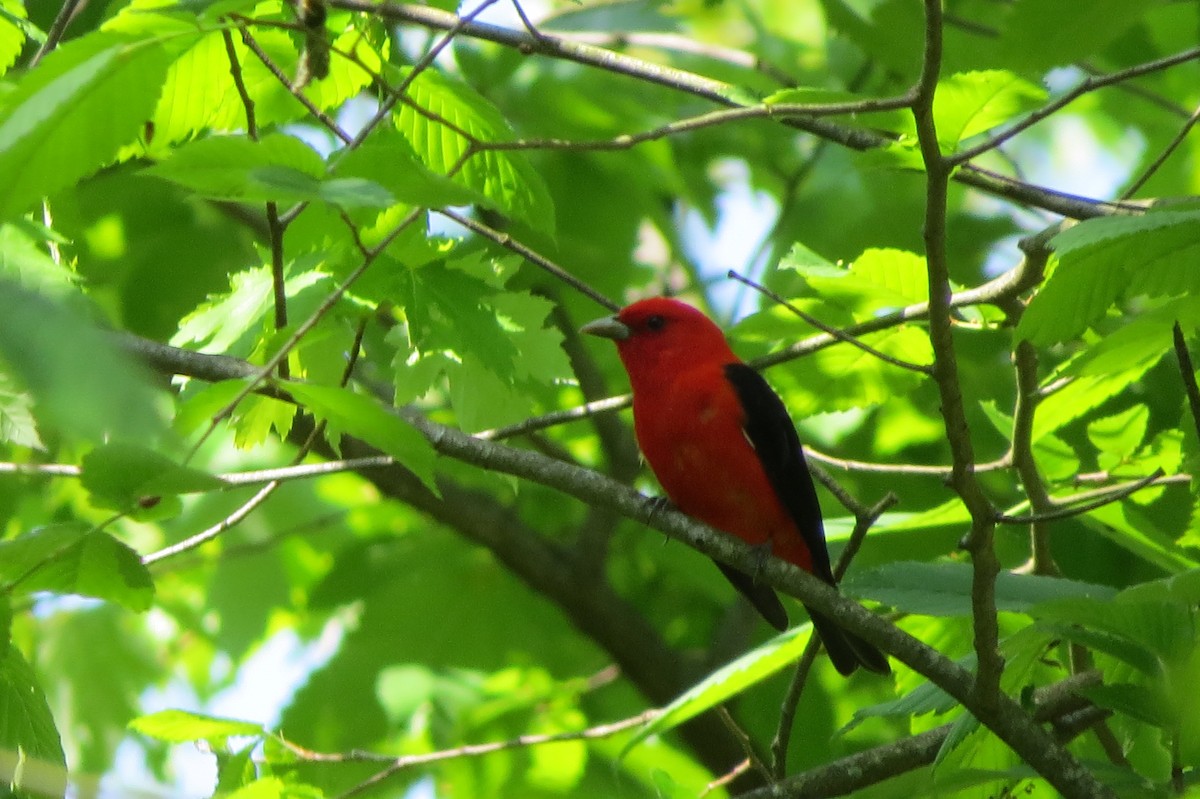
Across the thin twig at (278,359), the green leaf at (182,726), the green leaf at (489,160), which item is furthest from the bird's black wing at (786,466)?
the thin twig at (278,359)

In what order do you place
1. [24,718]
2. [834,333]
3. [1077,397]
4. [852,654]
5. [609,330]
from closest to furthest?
[24,718] → [834,333] → [1077,397] → [852,654] → [609,330]

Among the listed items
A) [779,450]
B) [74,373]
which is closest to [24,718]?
[74,373]

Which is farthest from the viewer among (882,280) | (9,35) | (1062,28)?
(882,280)

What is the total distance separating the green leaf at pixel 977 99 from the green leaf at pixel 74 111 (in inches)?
62.2

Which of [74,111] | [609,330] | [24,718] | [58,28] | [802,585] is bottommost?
[24,718]

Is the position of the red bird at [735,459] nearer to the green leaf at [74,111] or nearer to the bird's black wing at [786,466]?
the bird's black wing at [786,466]

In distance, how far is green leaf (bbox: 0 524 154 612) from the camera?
2.36 m

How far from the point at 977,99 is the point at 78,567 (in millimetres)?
1985

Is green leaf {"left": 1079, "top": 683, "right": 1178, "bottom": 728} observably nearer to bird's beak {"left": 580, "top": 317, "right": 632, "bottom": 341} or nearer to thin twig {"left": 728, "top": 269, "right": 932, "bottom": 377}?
thin twig {"left": 728, "top": 269, "right": 932, "bottom": 377}

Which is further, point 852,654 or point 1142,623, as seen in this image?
point 852,654

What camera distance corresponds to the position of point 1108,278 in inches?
93.0

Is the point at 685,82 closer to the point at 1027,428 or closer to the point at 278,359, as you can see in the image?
the point at 1027,428

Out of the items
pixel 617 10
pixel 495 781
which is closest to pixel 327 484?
pixel 495 781

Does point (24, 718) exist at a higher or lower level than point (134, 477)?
lower
